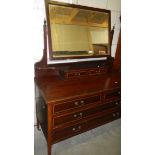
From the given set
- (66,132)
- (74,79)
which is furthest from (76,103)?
(74,79)

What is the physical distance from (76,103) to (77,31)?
0.97 meters

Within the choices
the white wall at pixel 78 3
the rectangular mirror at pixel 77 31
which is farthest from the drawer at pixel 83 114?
the white wall at pixel 78 3

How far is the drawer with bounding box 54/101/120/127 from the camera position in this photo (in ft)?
4.96

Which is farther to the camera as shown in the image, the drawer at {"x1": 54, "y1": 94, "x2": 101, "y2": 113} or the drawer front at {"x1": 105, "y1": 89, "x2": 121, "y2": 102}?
the drawer front at {"x1": 105, "y1": 89, "x2": 121, "y2": 102}

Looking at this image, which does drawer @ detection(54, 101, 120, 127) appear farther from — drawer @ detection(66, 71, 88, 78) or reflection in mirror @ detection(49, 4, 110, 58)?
reflection in mirror @ detection(49, 4, 110, 58)

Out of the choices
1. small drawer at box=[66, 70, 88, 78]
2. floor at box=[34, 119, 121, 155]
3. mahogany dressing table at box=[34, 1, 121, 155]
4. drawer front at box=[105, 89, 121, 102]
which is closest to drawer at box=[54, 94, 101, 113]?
mahogany dressing table at box=[34, 1, 121, 155]

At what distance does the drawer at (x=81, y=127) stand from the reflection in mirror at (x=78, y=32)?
82cm

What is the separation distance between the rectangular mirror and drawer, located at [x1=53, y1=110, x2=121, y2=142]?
0.81 meters

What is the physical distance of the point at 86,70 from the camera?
2.04 meters

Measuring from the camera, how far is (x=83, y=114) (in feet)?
5.49

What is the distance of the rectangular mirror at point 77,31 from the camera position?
6.25ft

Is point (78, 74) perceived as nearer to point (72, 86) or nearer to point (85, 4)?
point (72, 86)

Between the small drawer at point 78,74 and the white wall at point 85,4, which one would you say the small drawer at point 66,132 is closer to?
the small drawer at point 78,74
